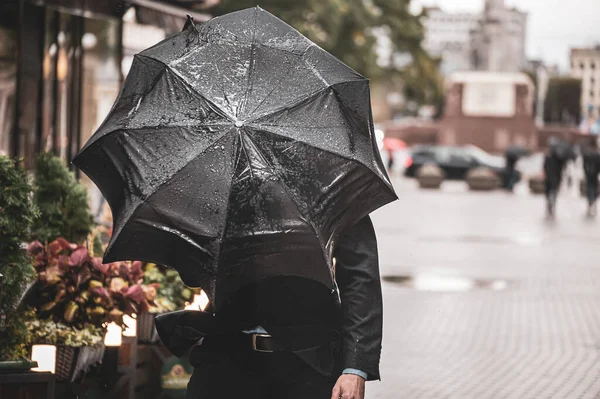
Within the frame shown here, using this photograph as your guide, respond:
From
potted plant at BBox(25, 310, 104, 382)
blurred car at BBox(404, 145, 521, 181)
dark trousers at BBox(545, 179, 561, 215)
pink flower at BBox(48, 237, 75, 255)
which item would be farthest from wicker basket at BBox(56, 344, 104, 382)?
blurred car at BBox(404, 145, 521, 181)

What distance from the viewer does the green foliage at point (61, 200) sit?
9523 millimetres

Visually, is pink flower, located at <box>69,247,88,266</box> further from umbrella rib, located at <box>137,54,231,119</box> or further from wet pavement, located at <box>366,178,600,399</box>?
umbrella rib, located at <box>137,54,231,119</box>

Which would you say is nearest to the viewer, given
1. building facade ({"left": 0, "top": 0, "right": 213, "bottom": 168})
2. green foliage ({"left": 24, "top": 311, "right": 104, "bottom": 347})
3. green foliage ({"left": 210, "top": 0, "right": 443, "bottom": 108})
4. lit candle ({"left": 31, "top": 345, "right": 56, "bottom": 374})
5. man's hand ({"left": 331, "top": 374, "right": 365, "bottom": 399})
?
man's hand ({"left": 331, "top": 374, "right": 365, "bottom": 399})

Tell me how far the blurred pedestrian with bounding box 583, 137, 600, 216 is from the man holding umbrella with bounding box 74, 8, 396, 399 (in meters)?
29.2

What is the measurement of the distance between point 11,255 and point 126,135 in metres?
2.50

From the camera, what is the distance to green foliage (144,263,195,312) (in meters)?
9.29

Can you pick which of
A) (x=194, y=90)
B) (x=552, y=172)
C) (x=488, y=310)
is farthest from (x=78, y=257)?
(x=552, y=172)

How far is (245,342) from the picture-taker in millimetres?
4496

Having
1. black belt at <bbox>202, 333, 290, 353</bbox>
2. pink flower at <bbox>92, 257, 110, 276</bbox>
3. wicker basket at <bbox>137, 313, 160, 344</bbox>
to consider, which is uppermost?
black belt at <bbox>202, 333, 290, 353</bbox>

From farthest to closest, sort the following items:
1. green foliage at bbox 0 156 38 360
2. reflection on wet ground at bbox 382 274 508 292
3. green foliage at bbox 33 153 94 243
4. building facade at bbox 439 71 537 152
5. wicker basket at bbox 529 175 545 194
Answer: building facade at bbox 439 71 537 152
wicker basket at bbox 529 175 545 194
reflection on wet ground at bbox 382 274 508 292
green foliage at bbox 33 153 94 243
green foliage at bbox 0 156 38 360

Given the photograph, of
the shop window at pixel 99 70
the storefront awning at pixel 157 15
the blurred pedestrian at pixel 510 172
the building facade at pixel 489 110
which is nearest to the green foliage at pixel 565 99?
the building facade at pixel 489 110

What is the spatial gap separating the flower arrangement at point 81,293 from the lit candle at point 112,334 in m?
0.04

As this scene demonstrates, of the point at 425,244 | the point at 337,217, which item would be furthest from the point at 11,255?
the point at 425,244

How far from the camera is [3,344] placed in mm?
7254
